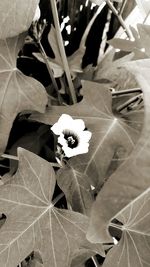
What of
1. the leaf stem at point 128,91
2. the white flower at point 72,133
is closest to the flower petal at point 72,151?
the white flower at point 72,133

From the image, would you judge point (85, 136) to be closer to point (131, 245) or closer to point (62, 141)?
point (62, 141)

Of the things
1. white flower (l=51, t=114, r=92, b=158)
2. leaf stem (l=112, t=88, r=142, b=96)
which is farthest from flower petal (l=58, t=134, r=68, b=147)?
leaf stem (l=112, t=88, r=142, b=96)

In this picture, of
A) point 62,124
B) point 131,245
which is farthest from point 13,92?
point 131,245

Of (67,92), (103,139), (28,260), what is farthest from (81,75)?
(28,260)

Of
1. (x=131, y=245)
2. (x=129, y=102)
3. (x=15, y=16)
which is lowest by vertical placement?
(x=131, y=245)

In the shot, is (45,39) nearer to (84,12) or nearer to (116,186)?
(84,12)

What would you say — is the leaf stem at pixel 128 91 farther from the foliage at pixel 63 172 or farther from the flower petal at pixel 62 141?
the flower petal at pixel 62 141
